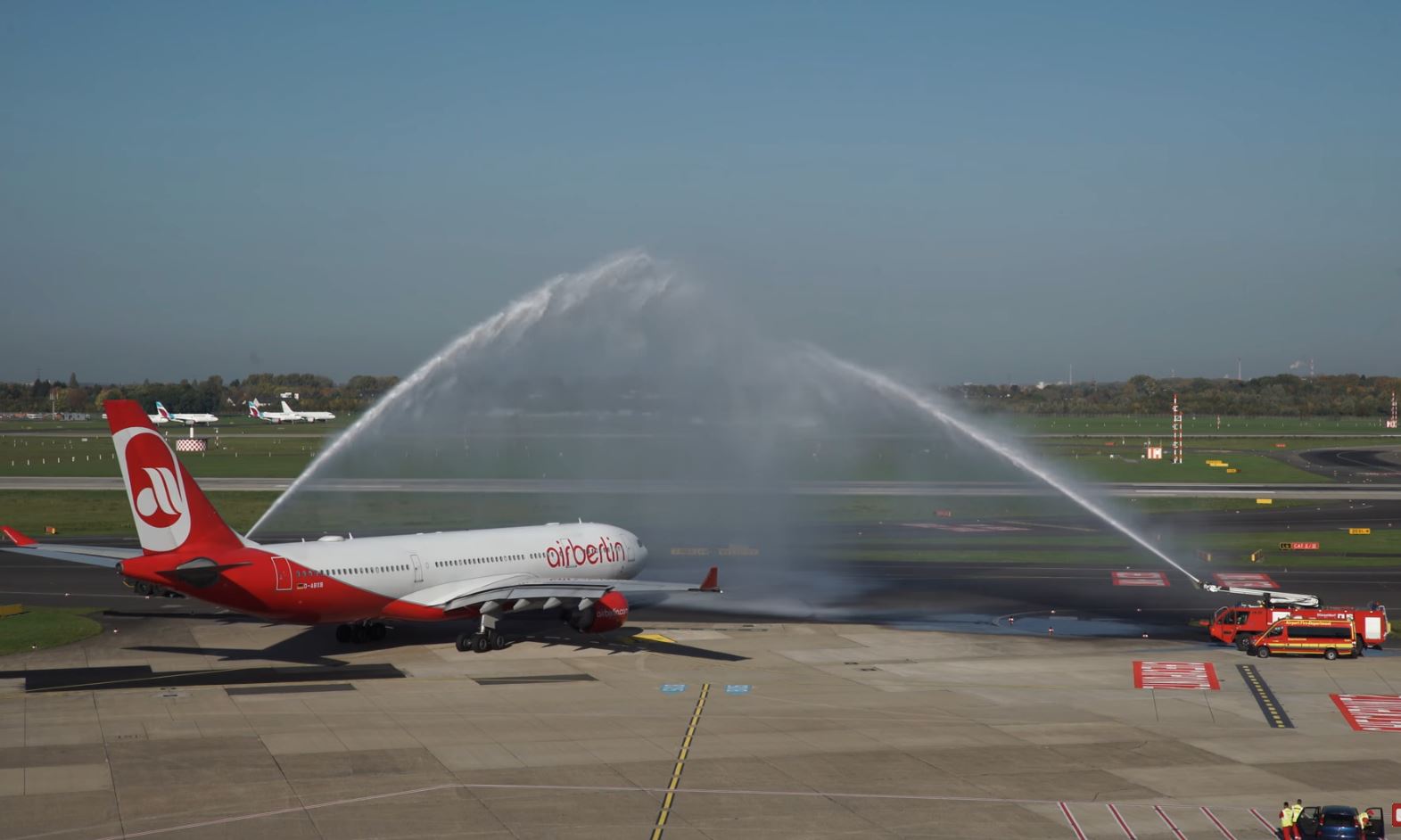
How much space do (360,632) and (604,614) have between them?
10.7 m

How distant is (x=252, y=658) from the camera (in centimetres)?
5281

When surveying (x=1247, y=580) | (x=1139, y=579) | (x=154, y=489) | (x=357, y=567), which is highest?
(x=154, y=489)

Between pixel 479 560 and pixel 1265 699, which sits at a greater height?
pixel 479 560

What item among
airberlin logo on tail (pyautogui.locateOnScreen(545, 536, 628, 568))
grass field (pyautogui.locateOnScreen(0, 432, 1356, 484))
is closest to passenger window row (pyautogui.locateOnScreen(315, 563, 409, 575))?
airberlin logo on tail (pyautogui.locateOnScreen(545, 536, 628, 568))

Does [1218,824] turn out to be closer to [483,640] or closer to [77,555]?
[483,640]

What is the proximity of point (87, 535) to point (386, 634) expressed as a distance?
158ft

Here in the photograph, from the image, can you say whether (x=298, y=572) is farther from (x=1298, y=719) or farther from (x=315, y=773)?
(x=1298, y=719)

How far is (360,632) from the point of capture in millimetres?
56812

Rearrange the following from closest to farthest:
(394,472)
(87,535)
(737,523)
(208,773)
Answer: (208,773) → (87,535) → (737,523) → (394,472)

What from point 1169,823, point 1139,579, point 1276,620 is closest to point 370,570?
point 1169,823

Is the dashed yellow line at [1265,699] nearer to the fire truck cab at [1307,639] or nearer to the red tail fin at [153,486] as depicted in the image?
the fire truck cab at [1307,639]

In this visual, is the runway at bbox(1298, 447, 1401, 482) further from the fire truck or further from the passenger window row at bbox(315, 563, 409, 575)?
the passenger window row at bbox(315, 563, 409, 575)

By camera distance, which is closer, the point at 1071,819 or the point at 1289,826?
the point at 1289,826

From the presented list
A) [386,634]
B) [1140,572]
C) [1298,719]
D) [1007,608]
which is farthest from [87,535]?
[1298,719]
